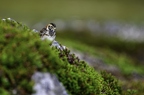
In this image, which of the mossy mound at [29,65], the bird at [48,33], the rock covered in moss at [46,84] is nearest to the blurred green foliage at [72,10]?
the bird at [48,33]

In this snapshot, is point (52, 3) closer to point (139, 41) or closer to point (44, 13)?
point (44, 13)

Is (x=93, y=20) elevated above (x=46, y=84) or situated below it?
above

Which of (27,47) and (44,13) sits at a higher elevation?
(44,13)

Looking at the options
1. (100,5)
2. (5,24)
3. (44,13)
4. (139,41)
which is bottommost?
(5,24)

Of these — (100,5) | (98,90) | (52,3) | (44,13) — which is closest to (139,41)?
(44,13)

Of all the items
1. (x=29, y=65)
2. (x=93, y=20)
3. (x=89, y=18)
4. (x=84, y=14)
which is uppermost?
(x=84, y=14)

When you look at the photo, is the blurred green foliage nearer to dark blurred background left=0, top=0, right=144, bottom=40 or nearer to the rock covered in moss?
dark blurred background left=0, top=0, right=144, bottom=40

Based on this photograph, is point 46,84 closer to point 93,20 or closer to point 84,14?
point 93,20

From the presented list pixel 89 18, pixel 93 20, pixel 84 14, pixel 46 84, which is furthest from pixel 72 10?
pixel 46 84
